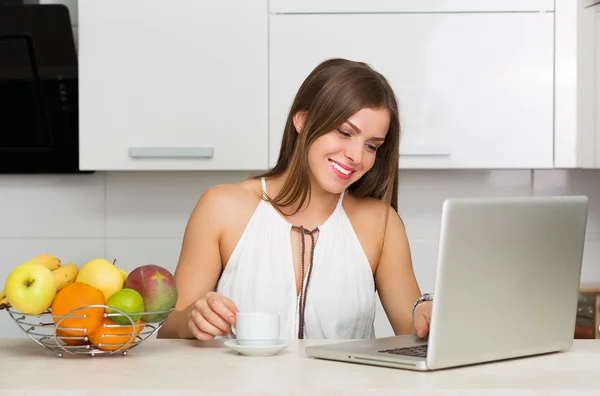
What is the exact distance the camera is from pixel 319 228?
6.63 ft

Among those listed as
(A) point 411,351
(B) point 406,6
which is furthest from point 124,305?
(B) point 406,6

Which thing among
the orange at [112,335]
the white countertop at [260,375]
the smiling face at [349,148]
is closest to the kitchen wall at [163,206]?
the smiling face at [349,148]

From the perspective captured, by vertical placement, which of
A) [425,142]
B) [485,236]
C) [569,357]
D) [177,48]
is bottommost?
[569,357]

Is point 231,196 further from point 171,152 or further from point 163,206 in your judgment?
point 163,206

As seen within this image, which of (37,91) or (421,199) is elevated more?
(37,91)

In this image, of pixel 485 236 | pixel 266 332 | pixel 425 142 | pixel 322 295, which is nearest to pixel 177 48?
pixel 425 142

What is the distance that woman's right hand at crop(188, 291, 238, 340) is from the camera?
56.4 inches

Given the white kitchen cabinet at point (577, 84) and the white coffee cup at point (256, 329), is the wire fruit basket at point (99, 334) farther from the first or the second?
the white kitchen cabinet at point (577, 84)

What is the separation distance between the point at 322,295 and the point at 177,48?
942mm

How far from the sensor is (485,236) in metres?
1.18

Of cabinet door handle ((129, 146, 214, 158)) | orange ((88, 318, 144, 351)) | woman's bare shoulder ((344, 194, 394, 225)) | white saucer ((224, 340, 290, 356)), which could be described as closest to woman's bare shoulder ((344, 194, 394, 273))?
woman's bare shoulder ((344, 194, 394, 225))

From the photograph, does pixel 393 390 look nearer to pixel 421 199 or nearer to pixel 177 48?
pixel 177 48

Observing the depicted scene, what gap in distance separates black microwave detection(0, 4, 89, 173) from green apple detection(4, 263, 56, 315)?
4.85 feet

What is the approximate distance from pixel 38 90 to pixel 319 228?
1128 mm
